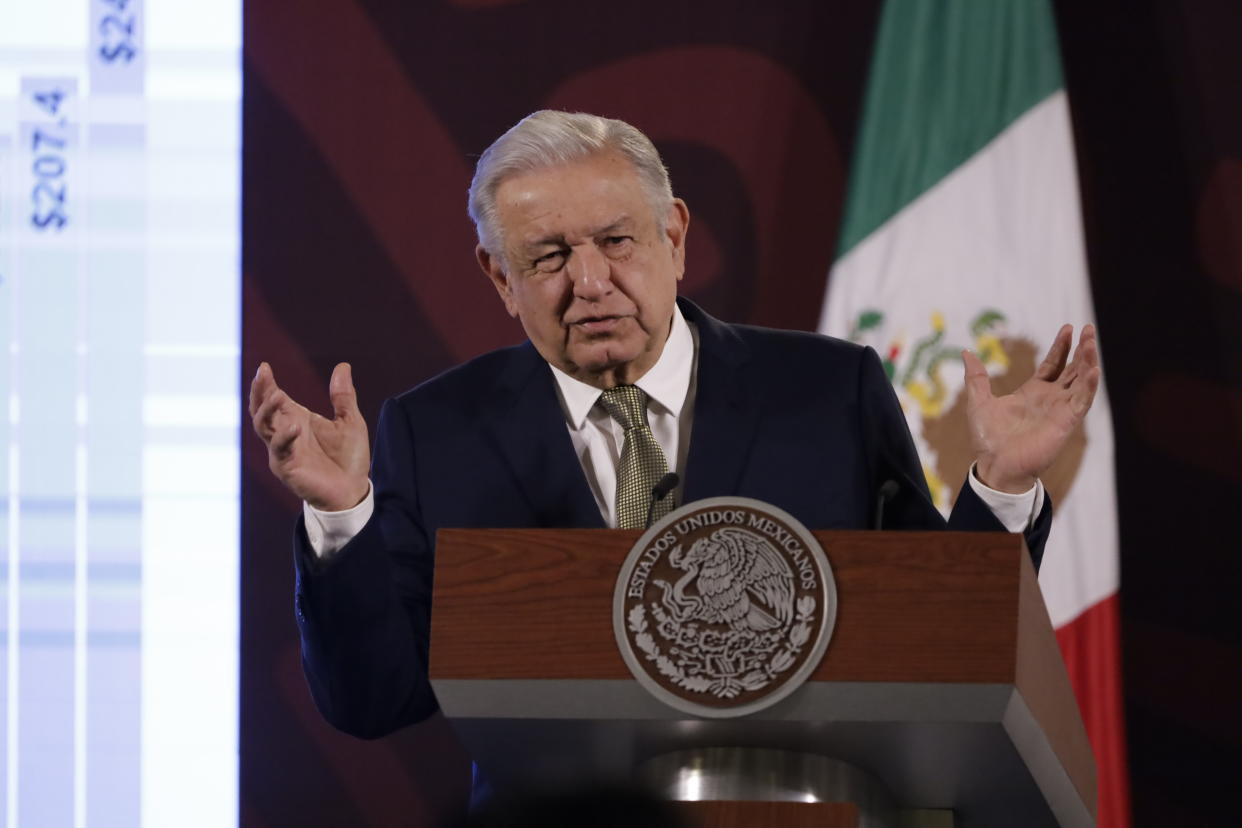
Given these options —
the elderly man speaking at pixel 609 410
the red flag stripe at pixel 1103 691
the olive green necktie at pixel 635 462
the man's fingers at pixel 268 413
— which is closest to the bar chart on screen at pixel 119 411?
the elderly man speaking at pixel 609 410

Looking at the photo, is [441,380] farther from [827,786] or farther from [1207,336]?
[1207,336]

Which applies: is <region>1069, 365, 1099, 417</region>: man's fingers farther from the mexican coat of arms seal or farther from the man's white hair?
the man's white hair

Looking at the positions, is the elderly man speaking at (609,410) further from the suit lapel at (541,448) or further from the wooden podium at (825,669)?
the wooden podium at (825,669)

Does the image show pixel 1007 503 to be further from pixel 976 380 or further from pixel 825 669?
pixel 825 669

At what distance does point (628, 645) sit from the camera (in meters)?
1.59

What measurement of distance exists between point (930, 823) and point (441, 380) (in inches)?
39.0

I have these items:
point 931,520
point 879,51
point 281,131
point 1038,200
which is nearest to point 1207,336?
point 1038,200

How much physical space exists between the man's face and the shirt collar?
2cm

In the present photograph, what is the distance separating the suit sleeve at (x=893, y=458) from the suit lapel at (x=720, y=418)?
0.16 m

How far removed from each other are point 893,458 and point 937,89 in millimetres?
1908

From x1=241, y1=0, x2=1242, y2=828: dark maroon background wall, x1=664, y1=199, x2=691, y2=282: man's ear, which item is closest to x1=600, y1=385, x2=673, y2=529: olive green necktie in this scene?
x1=664, y1=199, x2=691, y2=282: man's ear

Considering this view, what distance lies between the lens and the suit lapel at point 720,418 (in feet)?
7.39

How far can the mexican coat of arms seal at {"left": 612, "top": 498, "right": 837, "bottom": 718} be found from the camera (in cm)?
158

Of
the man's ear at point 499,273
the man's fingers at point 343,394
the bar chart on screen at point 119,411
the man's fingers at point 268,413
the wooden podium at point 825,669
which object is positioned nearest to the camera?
the wooden podium at point 825,669
